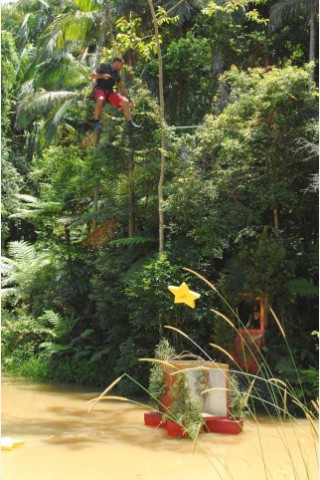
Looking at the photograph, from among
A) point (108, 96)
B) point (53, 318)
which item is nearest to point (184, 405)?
point (108, 96)

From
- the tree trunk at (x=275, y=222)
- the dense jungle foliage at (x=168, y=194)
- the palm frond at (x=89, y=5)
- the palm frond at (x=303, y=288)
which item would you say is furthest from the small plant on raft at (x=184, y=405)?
the palm frond at (x=89, y=5)

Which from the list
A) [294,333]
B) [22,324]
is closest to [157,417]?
[294,333]

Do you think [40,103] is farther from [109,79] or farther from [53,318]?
[109,79]

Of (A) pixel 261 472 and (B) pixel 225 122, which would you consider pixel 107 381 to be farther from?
(A) pixel 261 472

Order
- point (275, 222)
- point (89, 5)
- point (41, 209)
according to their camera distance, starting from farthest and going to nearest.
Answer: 1. point (41, 209)
2. point (89, 5)
3. point (275, 222)

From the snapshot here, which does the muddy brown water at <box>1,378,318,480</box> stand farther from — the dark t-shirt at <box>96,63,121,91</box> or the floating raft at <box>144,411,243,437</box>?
the dark t-shirt at <box>96,63,121,91</box>

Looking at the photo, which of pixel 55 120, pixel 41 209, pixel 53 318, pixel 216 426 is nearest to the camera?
pixel 216 426

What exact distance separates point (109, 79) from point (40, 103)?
27.3ft

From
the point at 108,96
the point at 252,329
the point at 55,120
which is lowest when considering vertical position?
the point at 252,329

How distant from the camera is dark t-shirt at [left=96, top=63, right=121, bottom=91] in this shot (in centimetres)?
746

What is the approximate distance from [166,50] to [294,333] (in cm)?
555

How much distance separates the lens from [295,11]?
12438 mm

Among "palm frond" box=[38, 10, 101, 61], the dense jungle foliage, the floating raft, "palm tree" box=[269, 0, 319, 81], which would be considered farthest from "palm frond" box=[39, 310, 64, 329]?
"palm tree" box=[269, 0, 319, 81]

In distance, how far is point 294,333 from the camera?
10.0m
